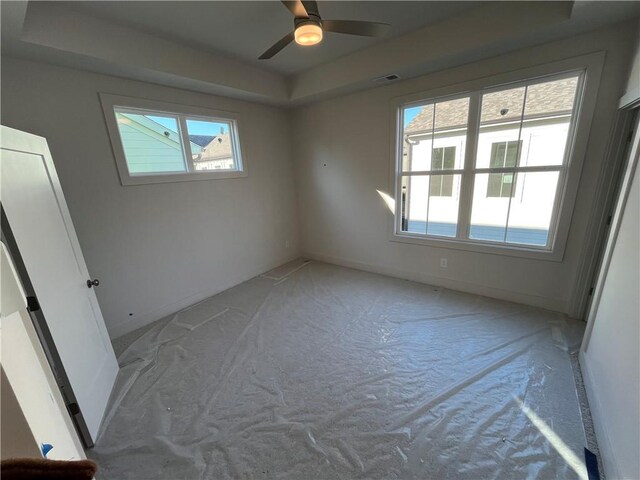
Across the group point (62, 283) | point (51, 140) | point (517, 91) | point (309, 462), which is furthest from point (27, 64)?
point (517, 91)

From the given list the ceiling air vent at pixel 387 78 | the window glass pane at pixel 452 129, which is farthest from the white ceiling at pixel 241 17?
the window glass pane at pixel 452 129

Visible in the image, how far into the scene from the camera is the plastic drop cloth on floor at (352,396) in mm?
1437

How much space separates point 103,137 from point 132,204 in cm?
66

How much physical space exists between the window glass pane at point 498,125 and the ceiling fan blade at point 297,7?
2167 mm

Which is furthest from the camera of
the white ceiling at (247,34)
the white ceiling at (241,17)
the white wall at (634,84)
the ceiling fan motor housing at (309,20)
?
the white ceiling at (241,17)

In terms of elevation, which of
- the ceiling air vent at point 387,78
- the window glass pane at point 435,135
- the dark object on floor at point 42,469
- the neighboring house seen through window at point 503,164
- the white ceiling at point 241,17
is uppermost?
the white ceiling at point 241,17

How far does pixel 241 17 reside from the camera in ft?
7.35

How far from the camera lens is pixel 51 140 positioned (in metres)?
2.20

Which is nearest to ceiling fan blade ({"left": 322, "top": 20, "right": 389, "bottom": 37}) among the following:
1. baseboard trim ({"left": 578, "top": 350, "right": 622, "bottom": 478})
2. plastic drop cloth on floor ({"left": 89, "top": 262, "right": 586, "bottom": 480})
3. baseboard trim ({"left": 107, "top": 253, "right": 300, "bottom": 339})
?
plastic drop cloth on floor ({"left": 89, "top": 262, "right": 586, "bottom": 480})

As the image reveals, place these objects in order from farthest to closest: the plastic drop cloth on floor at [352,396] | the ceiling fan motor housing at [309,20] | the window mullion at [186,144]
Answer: the window mullion at [186,144] < the ceiling fan motor housing at [309,20] < the plastic drop cloth on floor at [352,396]

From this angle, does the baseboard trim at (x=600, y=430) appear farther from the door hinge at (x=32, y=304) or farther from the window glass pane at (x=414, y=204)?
the door hinge at (x=32, y=304)

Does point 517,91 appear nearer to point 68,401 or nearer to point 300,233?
point 300,233

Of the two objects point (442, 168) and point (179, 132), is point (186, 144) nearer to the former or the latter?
point (179, 132)

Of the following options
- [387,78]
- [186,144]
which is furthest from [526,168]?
[186,144]
